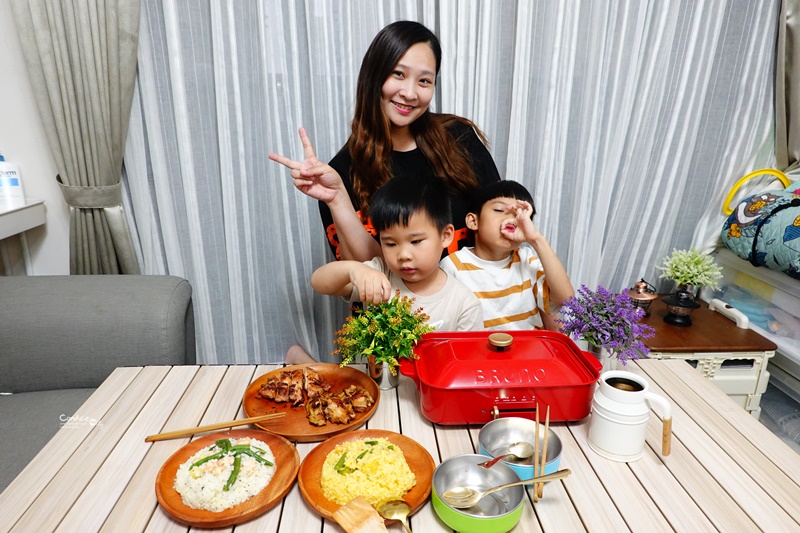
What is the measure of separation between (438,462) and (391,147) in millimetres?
1118

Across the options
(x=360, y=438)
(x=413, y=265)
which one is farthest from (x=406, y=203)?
(x=360, y=438)

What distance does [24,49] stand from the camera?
1.95 m

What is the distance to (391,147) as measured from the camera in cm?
176

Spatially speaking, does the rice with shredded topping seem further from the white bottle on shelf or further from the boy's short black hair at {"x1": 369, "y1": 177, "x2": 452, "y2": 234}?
the white bottle on shelf

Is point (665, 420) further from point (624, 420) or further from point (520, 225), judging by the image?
point (520, 225)

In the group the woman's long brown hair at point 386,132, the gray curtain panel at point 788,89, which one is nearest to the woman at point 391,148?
the woman's long brown hair at point 386,132

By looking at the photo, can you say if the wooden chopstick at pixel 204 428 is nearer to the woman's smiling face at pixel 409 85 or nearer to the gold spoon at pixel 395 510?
the gold spoon at pixel 395 510

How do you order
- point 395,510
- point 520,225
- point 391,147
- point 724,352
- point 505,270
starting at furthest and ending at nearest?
point 724,352, point 391,147, point 505,270, point 520,225, point 395,510

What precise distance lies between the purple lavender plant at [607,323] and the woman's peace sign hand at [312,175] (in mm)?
769

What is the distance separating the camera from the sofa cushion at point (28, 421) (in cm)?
127

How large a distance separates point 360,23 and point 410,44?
1.89 feet

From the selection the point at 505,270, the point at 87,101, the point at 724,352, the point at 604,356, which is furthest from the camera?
the point at 87,101

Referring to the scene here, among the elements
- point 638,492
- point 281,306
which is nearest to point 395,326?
point 638,492

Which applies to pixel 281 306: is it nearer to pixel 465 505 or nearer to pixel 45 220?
pixel 45 220
